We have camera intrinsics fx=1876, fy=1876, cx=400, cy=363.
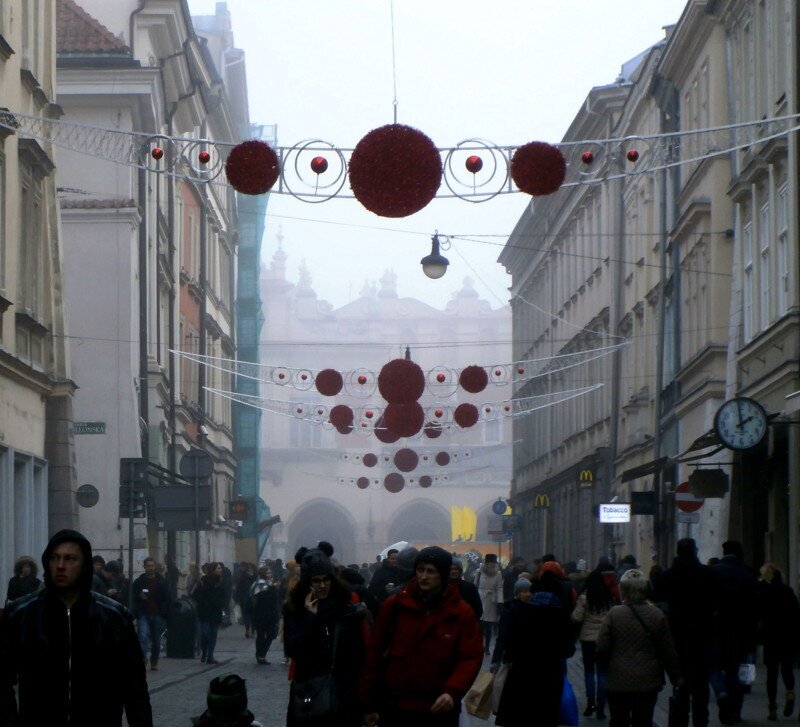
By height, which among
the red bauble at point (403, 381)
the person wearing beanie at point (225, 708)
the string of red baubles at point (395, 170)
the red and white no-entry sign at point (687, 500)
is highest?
the string of red baubles at point (395, 170)

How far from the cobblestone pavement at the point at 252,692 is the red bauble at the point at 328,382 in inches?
360

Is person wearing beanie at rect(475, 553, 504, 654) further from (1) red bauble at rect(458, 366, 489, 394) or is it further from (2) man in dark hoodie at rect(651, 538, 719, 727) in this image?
(2) man in dark hoodie at rect(651, 538, 719, 727)

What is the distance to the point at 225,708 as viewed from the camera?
6941mm

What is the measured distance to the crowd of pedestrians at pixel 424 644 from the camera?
7336mm

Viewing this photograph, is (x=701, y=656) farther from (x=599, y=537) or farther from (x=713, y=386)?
(x=599, y=537)

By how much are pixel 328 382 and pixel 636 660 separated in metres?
28.2

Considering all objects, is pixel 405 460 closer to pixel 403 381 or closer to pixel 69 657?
pixel 403 381

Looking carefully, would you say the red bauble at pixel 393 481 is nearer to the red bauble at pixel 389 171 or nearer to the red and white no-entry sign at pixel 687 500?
the red and white no-entry sign at pixel 687 500

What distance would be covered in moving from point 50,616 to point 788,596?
12.3m

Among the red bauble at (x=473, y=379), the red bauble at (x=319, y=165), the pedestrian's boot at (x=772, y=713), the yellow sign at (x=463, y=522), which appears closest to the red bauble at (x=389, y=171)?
the red bauble at (x=319, y=165)

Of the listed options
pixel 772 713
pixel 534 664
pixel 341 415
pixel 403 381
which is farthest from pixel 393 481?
pixel 534 664

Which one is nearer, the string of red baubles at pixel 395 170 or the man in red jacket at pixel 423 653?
the man in red jacket at pixel 423 653

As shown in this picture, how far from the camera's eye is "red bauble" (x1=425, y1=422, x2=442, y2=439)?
161 ft

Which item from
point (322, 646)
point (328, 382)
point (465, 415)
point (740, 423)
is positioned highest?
point (328, 382)
